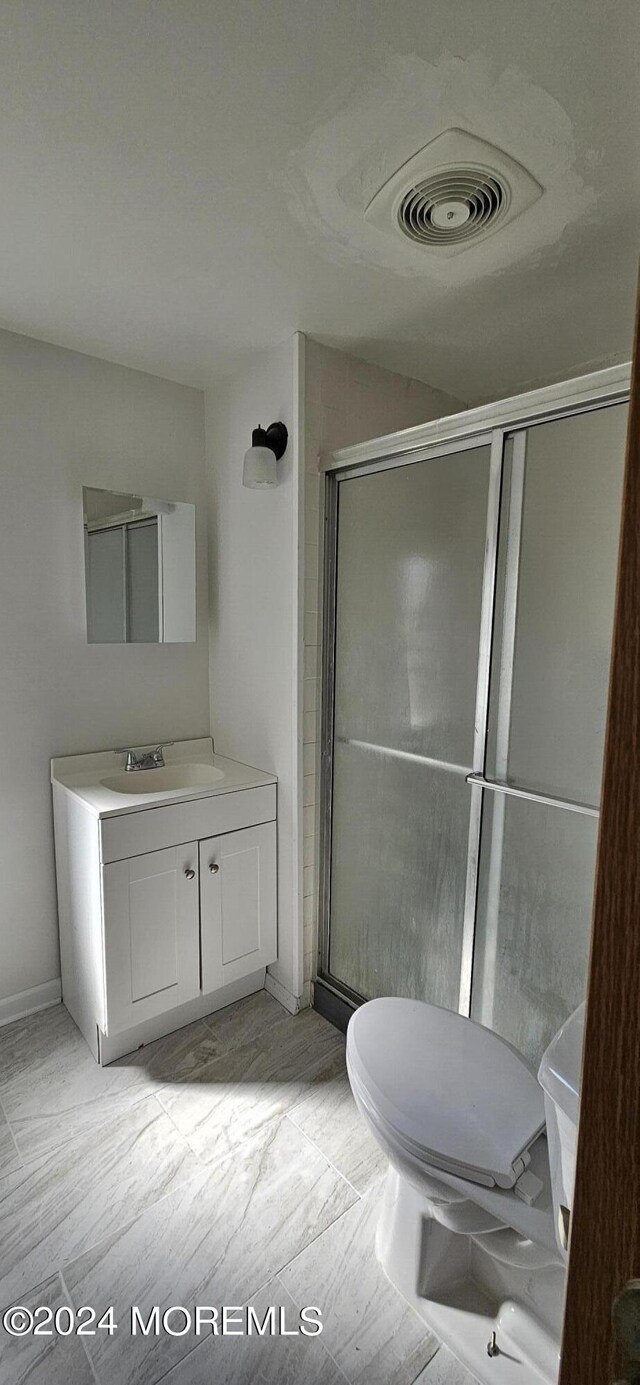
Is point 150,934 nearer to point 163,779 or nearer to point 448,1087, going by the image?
point 163,779

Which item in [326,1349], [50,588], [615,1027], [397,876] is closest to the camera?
[615,1027]

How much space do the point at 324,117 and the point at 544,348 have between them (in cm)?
120

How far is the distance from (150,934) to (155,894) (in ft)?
0.41

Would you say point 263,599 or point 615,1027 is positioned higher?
point 263,599

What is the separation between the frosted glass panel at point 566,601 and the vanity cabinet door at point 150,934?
3.64 feet

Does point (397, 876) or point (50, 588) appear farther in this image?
point (50, 588)

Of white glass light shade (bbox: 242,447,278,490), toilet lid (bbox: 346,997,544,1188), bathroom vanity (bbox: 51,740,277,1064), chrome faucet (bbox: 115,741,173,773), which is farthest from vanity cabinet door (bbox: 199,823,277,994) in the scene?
white glass light shade (bbox: 242,447,278,490)

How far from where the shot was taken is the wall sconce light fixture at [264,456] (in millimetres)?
1909

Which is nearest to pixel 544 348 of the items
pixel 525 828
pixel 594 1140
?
pixel 525 828

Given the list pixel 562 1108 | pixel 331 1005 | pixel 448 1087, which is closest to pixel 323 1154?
pixel 331 1005

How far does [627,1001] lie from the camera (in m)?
0.38

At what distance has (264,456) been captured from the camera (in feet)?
6.29

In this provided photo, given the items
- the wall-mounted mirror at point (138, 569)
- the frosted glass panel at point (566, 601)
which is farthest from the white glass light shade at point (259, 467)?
A: the frosted glass panel at point (566, 601)

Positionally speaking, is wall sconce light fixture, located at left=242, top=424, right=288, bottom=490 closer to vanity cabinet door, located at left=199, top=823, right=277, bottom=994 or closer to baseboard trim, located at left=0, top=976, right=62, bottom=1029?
vanity cabinet door, located at left=199, top=823, right=277, bottom=994
